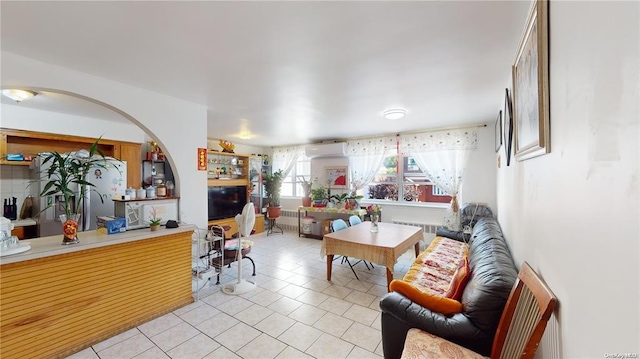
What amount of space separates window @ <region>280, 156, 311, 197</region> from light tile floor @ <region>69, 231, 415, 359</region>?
3.56m

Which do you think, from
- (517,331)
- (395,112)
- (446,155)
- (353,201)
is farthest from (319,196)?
(517,331)

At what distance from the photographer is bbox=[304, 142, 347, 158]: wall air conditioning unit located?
572 cm

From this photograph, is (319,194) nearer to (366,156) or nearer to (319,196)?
(319,196)

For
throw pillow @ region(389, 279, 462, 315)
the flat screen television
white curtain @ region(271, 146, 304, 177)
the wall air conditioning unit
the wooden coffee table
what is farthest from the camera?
white curtain @ region(271, 146, 304, 177)

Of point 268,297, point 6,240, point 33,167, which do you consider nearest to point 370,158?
point 268,297

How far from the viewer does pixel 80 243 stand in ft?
6.99

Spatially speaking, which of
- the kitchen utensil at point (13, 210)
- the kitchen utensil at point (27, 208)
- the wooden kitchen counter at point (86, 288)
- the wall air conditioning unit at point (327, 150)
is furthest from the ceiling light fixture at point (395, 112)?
the kitchen utensil at point (13, 210)

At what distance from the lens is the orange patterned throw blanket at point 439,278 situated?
1707mm

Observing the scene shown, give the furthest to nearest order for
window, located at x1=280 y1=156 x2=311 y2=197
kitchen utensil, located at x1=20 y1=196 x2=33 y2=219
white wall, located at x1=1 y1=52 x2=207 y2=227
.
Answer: window, located at x1=280 y1=156 x2=311 y2=197, kitchen utensil, located at x1=20 y1=196 x2=33 y2=219, white wall, located at x1=1 y1=52 x2=207 y2=227

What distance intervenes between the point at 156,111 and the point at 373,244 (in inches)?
116

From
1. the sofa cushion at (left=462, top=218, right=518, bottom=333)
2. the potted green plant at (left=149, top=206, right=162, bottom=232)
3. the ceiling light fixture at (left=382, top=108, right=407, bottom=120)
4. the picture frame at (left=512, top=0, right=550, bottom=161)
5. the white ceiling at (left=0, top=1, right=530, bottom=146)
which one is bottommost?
the sofa cushion at (left=462, top=218, right=518, bottom=333)

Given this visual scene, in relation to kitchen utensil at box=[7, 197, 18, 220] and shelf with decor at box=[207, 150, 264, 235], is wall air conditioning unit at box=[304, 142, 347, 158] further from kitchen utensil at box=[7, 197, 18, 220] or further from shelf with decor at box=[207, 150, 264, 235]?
kitchen utensil at box=[7, 197, 18, 220]

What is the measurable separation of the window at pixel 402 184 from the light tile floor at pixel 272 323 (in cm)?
220

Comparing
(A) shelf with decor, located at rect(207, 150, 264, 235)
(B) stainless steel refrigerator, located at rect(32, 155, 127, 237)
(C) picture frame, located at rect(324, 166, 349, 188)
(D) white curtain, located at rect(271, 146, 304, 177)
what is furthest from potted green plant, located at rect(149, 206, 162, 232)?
(D) white curtain, located at rect(271, 146, 304, 177)
